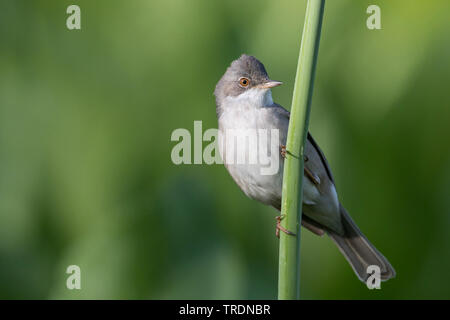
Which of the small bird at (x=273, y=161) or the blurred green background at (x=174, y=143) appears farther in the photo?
the blurred green background at (x=174, y=143)

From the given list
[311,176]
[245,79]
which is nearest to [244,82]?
[245,79]

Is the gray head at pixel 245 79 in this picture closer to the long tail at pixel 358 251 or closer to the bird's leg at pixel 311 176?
the bird's leg at pixel 311 176

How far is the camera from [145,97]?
4.00 meters

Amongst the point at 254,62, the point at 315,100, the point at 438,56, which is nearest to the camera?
the point at 254,62

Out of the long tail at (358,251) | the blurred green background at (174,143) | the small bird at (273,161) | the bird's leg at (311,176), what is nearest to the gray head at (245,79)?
the small bird at (273,161)

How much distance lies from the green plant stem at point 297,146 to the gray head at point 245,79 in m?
1.33

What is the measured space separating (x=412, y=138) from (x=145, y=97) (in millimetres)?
1758

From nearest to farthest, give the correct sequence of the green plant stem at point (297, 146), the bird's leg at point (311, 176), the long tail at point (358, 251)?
the green plant stem at point (297, 146)
the bird's leg at point (311, 176)
the long tail at point (358, 251)

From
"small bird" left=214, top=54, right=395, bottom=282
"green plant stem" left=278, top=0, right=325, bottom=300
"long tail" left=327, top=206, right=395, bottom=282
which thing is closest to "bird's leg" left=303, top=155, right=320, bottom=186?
"small bird" left=214, top=54, right=395, bottom=282

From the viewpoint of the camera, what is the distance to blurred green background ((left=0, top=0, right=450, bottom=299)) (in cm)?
351

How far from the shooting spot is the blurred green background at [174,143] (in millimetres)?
3506
